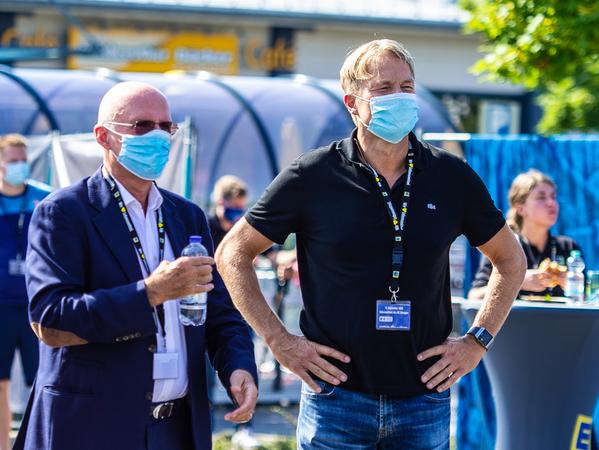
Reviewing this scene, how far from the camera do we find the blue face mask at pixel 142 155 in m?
3.85

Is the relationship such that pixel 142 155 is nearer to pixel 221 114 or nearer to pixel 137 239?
pixel 137 239

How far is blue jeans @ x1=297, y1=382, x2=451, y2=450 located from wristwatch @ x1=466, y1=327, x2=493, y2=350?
9.9 inches

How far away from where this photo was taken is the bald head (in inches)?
154

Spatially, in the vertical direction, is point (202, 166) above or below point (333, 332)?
above

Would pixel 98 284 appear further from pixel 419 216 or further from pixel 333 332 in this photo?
pixel 419 216

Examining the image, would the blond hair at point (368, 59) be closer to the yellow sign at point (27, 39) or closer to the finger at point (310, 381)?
the finger at point (310, 381)

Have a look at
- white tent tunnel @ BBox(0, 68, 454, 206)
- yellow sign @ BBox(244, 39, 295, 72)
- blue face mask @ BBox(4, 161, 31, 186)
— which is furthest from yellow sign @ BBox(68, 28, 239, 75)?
blue face mask @ BBox(4, 161, 31, 186)

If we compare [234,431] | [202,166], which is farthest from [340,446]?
[202,166]

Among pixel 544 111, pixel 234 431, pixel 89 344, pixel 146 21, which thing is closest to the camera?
pixel 89 344

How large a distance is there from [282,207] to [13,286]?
13.4ft

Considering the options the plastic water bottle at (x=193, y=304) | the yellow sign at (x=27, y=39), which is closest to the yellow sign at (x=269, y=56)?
the yellow sign at (x=27, y=39)

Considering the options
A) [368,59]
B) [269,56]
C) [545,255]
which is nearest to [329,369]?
[368,59]

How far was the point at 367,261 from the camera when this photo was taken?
3756 mm

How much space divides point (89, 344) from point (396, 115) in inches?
49.8
